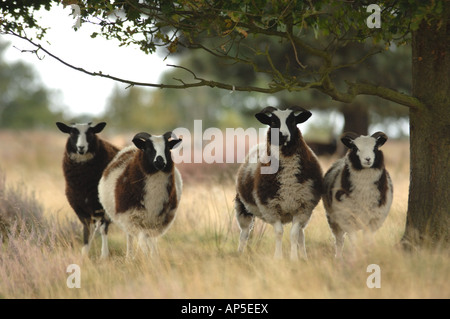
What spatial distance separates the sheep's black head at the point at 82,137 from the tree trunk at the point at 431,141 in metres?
4.67

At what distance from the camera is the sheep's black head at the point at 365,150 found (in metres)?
6.60

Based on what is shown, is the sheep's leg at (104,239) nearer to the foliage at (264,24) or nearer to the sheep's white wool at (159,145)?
the sheep's white wool at (159,145)

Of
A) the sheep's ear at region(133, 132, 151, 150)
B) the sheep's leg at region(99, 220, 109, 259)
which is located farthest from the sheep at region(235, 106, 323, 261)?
the sheep's leg at region(99, 220, 109, 259)

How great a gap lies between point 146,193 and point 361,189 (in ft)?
9.22

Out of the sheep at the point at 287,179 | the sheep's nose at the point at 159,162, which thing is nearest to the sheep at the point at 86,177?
the sheep's nose at the point at 159,162

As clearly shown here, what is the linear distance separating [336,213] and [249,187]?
4.08ft

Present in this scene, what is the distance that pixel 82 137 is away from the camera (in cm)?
803

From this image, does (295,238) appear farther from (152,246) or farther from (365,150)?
(152,246)

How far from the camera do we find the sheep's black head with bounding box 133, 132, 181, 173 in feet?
22.6

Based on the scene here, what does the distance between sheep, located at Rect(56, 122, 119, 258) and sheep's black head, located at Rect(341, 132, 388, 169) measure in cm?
377

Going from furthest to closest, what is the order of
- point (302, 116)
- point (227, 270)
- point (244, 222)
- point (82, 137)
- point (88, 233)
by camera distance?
point (88, 233)
point (82, 137)
point (244, 222)
point (302, 116)
point (227, 270)

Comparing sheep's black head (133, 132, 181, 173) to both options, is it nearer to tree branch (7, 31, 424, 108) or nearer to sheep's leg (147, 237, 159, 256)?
tree branch (7, 31, 424, 108)

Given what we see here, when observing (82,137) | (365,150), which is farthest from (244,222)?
(82,137)
